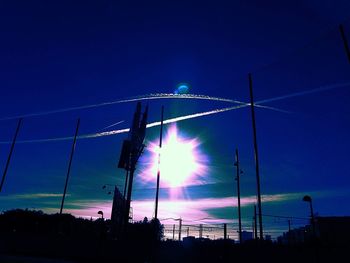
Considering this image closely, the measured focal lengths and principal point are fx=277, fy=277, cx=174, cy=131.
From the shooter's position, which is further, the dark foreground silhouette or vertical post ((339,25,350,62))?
the dark foreground silhouette

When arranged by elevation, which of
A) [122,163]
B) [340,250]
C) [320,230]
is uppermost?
[122,163]

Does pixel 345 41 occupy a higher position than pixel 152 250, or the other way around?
pixel 345 41

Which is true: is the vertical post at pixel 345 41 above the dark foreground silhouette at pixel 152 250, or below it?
above

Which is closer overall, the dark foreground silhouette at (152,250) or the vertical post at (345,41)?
the vertical post at (345,41)

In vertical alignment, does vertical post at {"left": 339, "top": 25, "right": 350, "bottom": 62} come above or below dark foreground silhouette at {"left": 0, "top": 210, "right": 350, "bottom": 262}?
above

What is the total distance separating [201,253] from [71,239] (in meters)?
14.0

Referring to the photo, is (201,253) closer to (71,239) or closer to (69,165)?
(71,239)

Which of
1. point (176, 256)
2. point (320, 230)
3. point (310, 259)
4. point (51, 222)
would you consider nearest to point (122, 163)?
point (176, 256)

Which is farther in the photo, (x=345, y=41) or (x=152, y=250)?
(x=152, y=250)

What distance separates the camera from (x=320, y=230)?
37031 millimetres

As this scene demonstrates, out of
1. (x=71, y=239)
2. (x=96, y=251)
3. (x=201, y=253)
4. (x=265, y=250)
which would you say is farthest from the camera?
(x=71, y=239)

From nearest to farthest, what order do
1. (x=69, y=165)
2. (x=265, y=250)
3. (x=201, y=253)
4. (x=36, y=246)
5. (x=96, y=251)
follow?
1. (x=265, y=250)
2. (x=201, y=253)
3. (x=96, y=251)
4. (x=36, y=246)
5. (x=69, y=165)

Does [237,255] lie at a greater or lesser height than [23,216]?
lesser

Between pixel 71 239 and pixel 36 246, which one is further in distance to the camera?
pixel 36 246
